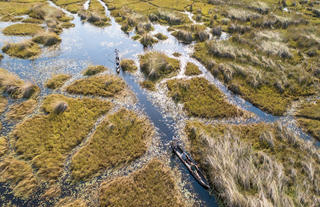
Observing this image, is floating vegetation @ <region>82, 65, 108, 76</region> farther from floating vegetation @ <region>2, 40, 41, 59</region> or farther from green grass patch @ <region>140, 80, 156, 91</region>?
floating vegetation @ <region>2, 40, 41, 59</region>

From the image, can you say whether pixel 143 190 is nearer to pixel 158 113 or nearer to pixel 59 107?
pixel 158 113

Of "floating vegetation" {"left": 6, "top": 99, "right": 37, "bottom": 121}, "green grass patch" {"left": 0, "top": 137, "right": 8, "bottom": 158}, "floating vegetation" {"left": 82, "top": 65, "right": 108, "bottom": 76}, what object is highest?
"floating vegetation" {"left": 82, "top": 65, "right": 108, "bottom": 76}

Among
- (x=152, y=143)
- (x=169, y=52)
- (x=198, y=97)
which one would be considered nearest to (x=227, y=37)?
(x=169, y=52)

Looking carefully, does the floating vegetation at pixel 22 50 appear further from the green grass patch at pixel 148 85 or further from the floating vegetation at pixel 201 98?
the floating vegetation at pixel 201 98

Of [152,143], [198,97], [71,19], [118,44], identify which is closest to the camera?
[152,143]

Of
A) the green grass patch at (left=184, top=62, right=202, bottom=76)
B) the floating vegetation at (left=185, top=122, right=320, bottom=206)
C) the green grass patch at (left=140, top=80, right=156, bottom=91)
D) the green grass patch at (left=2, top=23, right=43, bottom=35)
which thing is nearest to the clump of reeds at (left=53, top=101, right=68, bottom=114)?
the green grass patch at (left=140, top=80, right=156, bottom=91)

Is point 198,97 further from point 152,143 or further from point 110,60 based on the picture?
point 110,60

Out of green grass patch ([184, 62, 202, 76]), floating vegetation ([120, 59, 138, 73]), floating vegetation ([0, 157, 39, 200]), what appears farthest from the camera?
floating vegetation ([120, 59, 138, 73])
